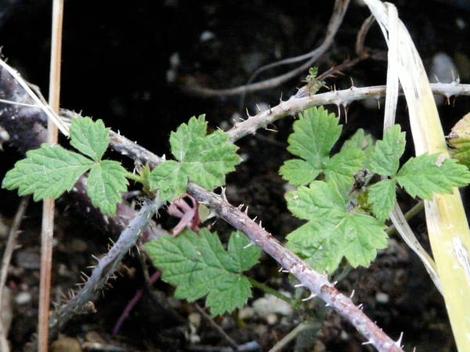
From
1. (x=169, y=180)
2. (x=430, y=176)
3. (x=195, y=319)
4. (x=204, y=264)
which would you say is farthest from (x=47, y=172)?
(x=195, y=319)

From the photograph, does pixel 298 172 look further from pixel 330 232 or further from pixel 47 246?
pixel 47 246

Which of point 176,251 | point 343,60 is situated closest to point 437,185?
point 176,251

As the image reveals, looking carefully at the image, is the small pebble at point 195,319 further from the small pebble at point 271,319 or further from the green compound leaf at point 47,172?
the green compound leaf at point 47,172

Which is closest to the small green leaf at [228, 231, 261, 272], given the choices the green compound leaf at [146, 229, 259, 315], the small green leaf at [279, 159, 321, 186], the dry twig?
the green compound leaf at [146, 229, 259, 315]

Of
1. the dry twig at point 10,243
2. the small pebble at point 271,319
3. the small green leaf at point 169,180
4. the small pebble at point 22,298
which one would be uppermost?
the small green leaf at point 169,180

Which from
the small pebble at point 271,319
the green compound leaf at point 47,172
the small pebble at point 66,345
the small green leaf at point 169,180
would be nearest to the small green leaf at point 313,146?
the small green leaf at point 169,180

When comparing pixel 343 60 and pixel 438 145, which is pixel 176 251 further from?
pixel 343 60
